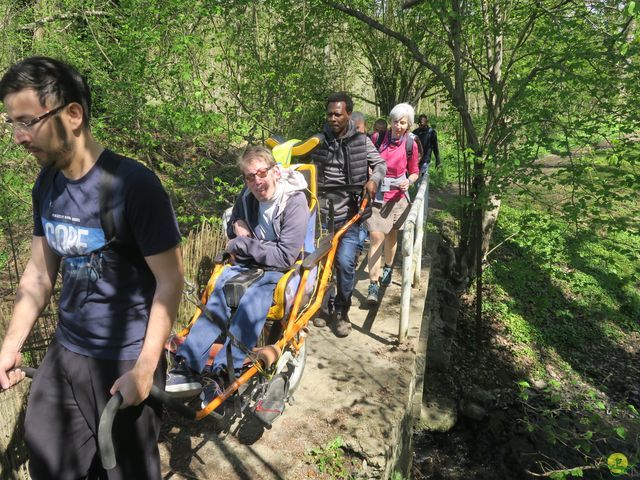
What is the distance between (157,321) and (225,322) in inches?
50.7

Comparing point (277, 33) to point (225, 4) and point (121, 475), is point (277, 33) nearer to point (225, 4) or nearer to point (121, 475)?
point (225, 4)

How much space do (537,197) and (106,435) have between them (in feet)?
19.0

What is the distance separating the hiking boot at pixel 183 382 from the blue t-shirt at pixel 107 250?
36.1 inches

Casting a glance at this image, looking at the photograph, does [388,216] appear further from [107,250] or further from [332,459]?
[107,250]

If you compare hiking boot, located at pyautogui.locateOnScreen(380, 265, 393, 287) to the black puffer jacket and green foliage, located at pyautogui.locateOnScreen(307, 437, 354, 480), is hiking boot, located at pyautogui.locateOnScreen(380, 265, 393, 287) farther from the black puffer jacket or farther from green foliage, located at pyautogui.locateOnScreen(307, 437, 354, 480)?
green foliage, located at pyautogui.locateOnScreen(307, 437, 354, 480)

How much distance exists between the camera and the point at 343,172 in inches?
173

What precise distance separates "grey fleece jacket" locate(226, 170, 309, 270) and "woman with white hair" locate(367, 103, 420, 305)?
161 cm

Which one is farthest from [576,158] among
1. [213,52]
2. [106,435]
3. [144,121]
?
[106,435]

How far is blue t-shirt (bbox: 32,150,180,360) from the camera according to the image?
5.14 ft

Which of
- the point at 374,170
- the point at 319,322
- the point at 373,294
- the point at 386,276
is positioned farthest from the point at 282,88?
the point at 319,322

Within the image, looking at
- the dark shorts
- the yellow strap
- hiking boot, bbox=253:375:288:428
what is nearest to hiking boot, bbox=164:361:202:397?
hiking boot, bbox=253:375:288:428

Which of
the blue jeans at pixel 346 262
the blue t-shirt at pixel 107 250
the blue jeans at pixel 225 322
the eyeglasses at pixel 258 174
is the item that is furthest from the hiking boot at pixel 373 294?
the blue t-shirt at pixel 107 250

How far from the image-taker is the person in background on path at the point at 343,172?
4262mm

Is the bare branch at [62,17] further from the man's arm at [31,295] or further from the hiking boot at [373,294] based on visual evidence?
the man's arm at [31,295]
